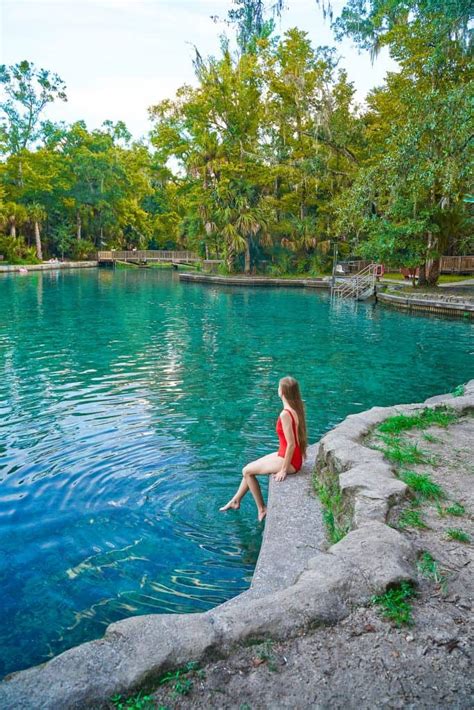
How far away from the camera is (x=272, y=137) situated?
44125mm

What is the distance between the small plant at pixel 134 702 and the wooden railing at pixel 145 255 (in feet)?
207

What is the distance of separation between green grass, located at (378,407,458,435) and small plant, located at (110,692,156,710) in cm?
464

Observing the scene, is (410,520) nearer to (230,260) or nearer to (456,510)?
(456,510)

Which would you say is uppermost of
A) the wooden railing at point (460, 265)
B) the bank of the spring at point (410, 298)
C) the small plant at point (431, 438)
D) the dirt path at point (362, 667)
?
the wooden railing at point (460, 265)

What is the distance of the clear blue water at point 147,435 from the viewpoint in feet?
16.0

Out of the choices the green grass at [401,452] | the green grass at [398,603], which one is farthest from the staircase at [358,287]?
the green grass at [398,603]

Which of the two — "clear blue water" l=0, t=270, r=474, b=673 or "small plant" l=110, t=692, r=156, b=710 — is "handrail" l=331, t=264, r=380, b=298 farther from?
"small plant" l=110, t=692, r=156, b=710

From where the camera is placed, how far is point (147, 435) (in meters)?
8.86

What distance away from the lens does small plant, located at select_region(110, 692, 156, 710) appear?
2670 mm

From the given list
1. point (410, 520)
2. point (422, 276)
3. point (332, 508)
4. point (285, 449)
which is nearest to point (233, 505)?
point (285, 449)

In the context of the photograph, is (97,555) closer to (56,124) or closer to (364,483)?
(364,483)

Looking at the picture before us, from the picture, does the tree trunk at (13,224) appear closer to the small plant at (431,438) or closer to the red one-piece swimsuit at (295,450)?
the red one-piece swimsuit at (295,450)

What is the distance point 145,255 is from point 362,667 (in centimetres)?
6704

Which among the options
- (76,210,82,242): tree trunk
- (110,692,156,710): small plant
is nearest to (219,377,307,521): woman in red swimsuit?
(110,692,156,710): small plant
